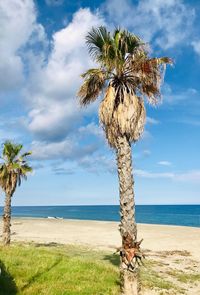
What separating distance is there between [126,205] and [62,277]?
17.2 ft

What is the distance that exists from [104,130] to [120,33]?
441cm

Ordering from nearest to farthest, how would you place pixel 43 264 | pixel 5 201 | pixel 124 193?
pixel 124 193
pixel 43 264
pixel 5 201

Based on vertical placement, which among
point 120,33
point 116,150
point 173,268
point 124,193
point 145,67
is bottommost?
point 173,268

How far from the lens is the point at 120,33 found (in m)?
16.8

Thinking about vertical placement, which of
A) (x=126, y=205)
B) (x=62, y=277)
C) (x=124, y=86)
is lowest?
(x=62, y=277)

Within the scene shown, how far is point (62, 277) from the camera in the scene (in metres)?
17.9

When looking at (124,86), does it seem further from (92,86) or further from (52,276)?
(52,276)

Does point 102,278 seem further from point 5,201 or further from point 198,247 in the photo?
point 198,247

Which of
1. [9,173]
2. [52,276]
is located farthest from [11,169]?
[52,276]

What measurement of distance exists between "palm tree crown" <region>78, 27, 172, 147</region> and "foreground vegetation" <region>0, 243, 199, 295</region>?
6506 millimetres

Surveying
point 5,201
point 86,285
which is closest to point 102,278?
point 86,285

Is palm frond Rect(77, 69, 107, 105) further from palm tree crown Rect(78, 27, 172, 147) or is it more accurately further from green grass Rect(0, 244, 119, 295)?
green grass Rect(0, 244, 119, 295)

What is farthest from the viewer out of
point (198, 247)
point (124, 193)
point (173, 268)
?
point (198, 247)

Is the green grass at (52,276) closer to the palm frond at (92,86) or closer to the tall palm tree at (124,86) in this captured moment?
the tall palm tree at (124,86)
